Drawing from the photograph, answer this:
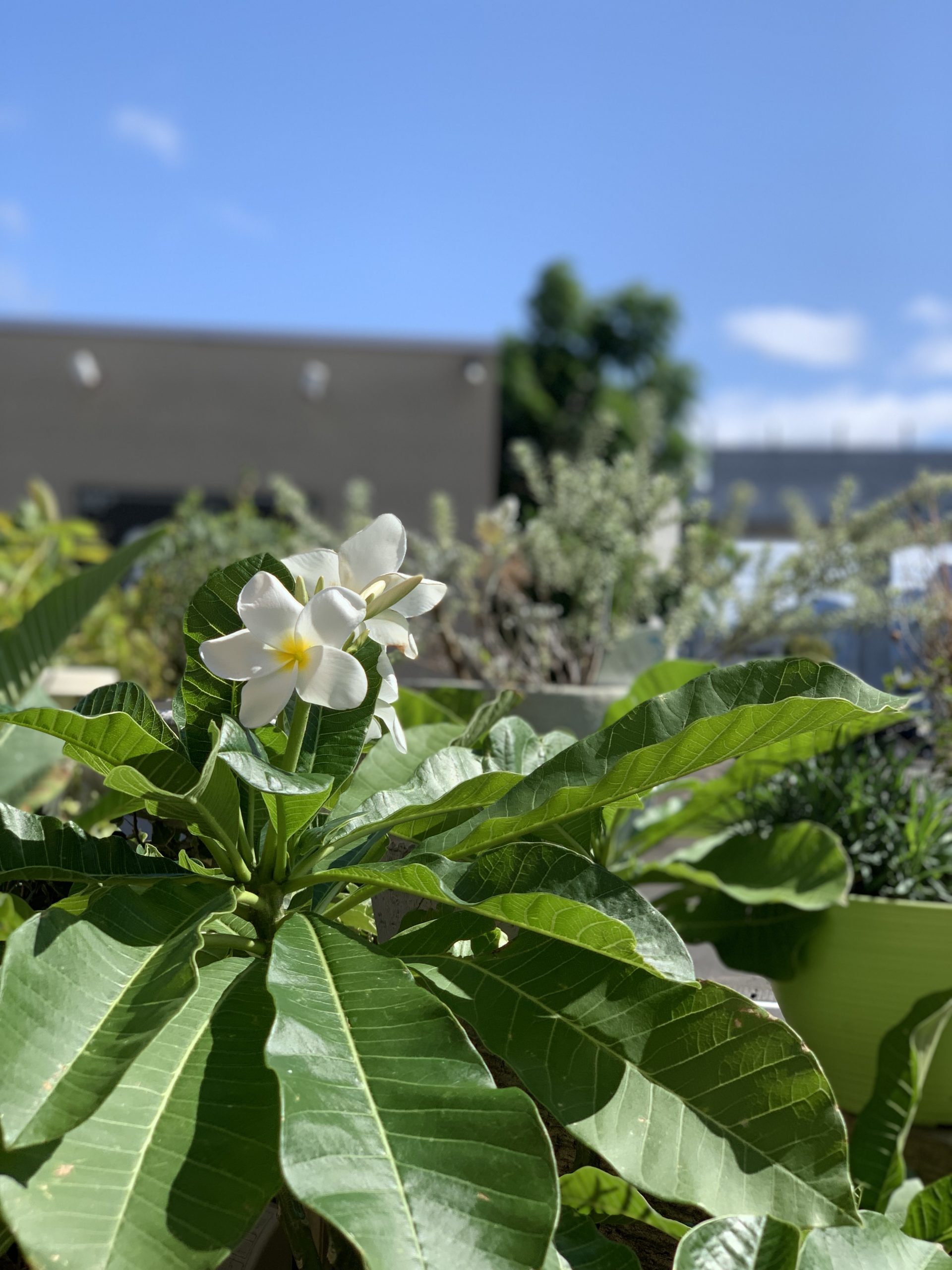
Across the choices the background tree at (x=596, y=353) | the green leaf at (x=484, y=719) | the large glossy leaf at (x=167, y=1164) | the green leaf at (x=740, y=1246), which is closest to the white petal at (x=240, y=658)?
the large glossy leaf at (x=167, y=1164)

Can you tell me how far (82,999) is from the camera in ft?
1.98

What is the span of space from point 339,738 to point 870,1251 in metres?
0.50

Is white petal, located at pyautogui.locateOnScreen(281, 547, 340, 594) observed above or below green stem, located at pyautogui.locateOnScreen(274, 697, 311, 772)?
above

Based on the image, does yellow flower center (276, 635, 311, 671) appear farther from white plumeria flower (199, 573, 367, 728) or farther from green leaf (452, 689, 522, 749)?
green leaf (452, 689, 522, 749)

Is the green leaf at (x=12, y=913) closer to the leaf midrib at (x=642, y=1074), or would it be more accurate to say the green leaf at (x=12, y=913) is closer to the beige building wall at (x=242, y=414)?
the leaf midrib at (x=642, y=1074)

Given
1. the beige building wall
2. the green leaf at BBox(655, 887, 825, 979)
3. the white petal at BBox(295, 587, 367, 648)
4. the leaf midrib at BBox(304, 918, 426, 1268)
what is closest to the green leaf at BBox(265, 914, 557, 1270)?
the leaf midrib at BBox(304, 918, 426, 1268)

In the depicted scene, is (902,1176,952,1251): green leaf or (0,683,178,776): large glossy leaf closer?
(0,683,178,776): large glossy leaf

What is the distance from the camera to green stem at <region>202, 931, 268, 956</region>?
0.76 metres

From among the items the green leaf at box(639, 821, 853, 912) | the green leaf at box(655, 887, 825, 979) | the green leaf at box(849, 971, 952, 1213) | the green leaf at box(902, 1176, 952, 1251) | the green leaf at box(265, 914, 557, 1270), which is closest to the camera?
the green leaf at box(265, 914, 557, 1270)

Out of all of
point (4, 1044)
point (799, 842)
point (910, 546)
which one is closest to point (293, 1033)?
point (4, 1044)

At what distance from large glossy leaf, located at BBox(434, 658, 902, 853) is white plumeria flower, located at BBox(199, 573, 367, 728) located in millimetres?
156

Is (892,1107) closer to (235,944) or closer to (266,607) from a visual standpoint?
(235,944)

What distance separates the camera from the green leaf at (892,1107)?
112 centimetres

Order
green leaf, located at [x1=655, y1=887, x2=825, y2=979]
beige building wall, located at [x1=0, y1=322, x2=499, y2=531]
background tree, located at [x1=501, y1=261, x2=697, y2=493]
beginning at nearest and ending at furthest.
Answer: green leaf, located at [x1=655, y1=887, x2=825, y2=979], beige building wall, located at [x1=0, y1=322, x2=499, y2=531], background tree, located at [x1=501, y1=261, x2=697, y2=493]
